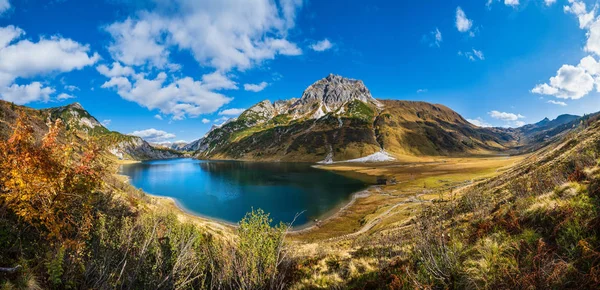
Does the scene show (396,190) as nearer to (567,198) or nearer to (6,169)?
(567,198)

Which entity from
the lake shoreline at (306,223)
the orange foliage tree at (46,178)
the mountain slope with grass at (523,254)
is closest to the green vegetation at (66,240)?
the orange foliage tree at (46,178)

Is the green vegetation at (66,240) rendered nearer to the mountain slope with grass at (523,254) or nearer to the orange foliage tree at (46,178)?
the orange foliage tree at (46,178)

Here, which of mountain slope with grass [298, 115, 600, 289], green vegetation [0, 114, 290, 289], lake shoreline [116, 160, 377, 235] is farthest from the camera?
lake shoreline [116, 160, 377, 235]

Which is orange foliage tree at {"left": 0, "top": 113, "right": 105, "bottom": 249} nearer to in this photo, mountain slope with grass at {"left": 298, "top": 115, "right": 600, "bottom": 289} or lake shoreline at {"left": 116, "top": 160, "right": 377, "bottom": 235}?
mountain slope with grass at {"left": 298, "top": 115, "right": 600, "bottom": 289}

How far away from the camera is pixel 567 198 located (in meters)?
10.6

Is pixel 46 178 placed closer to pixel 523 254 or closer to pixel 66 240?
pixel 66 240

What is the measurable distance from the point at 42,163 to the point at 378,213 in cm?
5482

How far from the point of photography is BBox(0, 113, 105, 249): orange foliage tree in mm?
8242

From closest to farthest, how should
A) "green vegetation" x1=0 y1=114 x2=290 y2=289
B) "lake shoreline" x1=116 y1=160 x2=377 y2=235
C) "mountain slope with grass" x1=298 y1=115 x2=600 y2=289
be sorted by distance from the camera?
1. "mountain slope with grass" x1=298 y1=115 x2=600 y2=289
2. "green vegetation" x1=0 y1=114 x2=290 y2=289
3. "lake shoreline" x1=116 y1=160 x2=377 y2=235

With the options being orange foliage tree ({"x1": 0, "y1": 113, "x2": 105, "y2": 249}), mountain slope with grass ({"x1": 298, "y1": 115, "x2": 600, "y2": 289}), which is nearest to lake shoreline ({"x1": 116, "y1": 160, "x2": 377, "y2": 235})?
orange foliage tree ({"x1": 0, "y1": 113, "x2": 105, "y2": 249})

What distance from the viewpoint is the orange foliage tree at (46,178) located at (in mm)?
8242

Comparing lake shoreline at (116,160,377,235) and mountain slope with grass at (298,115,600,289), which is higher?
mountain slope with grass at (298,115,600,289)

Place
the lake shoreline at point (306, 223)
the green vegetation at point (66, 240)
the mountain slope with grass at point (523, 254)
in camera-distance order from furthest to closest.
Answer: the lake shoreline at point (306, 223)
the green vegetation at point (66, 240)
the mountain slope with grass at point (523, 254)

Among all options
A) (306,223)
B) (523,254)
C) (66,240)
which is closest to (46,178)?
(66,240)
